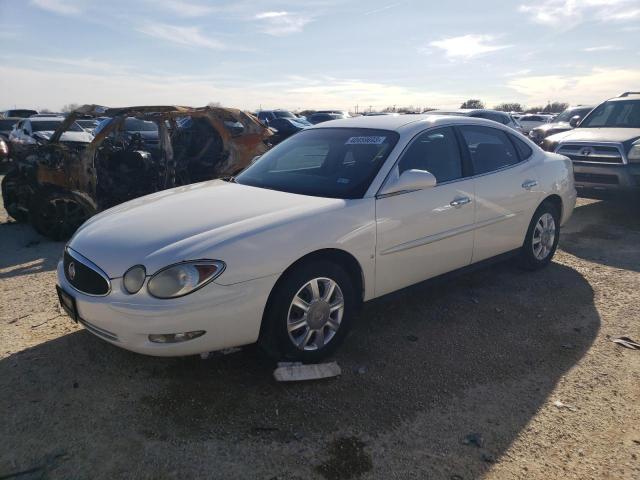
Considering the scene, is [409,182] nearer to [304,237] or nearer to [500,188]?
[304,237]

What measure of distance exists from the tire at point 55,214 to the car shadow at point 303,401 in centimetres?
321

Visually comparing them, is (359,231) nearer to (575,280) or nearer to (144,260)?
(144,260)

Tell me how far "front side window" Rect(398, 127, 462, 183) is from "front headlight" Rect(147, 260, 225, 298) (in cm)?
170

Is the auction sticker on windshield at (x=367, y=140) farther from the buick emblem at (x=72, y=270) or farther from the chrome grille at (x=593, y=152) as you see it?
the chrome grille at (x=593, y=152)

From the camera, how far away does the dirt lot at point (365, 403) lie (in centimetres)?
244

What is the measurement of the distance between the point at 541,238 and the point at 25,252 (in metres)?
5.90

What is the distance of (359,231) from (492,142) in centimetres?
201

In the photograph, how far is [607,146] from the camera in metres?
7.51

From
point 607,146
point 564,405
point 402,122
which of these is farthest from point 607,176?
point 564,405

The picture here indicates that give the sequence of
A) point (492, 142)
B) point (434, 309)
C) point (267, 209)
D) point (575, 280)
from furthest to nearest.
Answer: point (575, 280)
point (492, 142)
point (434, 309)
point (267, 209)

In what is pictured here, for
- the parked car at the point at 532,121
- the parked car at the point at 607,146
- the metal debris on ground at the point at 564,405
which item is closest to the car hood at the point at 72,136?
the parked car at the point at 607,146

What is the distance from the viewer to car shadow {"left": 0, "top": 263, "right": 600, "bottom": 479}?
2480 millimetres

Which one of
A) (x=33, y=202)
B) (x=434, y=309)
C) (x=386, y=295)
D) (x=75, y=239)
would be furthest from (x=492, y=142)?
(x=33, y=202)

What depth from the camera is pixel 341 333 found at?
342 centimetres
